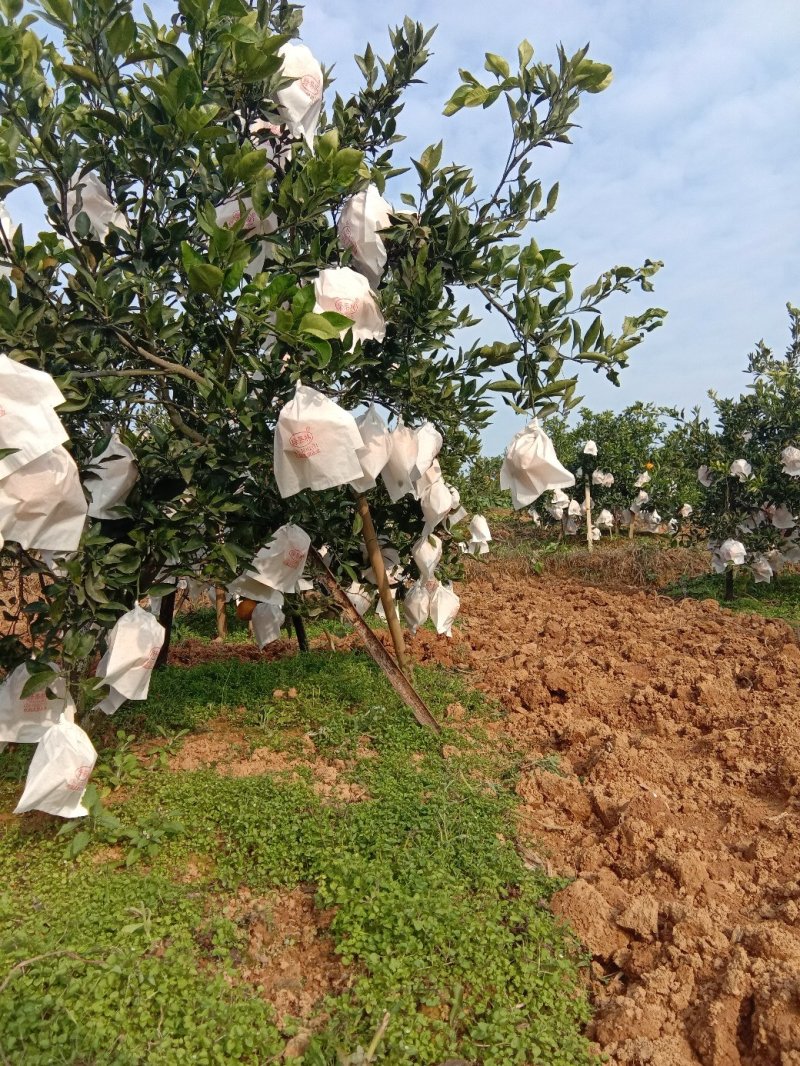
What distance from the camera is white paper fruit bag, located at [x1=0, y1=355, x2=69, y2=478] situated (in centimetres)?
203

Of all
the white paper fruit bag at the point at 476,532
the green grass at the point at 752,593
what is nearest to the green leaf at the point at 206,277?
the white paper fruit bag at the point at 476,532

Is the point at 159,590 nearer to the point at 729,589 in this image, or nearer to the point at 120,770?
the point at 120,770

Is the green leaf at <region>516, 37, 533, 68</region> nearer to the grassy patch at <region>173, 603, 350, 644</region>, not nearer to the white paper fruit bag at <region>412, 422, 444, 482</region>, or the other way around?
the white paper fruit bag at <region>412, 422, 444, 482</region>

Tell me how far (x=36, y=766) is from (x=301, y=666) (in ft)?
7.49

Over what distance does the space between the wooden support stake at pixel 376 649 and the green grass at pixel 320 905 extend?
188mm

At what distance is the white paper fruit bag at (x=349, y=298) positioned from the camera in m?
2.74

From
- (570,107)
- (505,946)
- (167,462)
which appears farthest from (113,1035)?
(570,107)

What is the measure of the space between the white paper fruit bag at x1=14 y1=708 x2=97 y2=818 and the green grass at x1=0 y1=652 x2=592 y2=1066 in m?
0.31

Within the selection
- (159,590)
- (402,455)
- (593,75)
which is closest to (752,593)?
(402,455)

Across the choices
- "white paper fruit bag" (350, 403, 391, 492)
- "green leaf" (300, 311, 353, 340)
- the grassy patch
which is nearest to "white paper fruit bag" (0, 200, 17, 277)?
"green leaf" (300, 311, 353, 340)

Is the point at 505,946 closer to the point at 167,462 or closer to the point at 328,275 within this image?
the point at 167,462

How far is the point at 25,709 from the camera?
298 centimetres

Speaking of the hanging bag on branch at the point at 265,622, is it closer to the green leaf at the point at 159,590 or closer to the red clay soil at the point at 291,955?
the green leaf at the point at 159,590

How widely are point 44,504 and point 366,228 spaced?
5.63 feet
